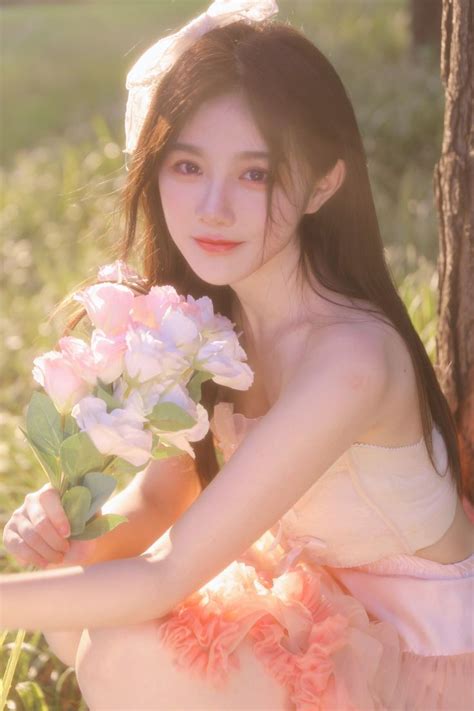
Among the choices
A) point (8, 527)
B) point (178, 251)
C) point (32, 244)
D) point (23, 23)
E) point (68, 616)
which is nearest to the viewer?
point (68, 616)

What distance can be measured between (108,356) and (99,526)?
0.33 m

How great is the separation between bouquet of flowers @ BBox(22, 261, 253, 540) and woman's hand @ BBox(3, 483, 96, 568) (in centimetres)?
2

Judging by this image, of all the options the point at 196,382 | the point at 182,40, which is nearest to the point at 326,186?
the point at 182,40

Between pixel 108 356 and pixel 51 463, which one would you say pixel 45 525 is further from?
pixel 108 356

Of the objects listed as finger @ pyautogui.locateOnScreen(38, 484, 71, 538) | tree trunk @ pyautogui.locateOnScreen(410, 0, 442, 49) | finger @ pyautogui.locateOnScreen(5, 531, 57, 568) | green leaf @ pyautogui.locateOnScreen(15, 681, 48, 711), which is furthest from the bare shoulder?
tree trunk @ pyautogui.locateOnScreen(410, 0, 442, 49)

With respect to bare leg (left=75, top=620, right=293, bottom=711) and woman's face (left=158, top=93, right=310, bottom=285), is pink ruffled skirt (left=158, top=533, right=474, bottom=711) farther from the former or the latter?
woman's face (left=158, top=93, right=310, bottom=285)

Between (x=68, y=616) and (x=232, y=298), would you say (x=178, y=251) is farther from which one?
(x=68, y=616)

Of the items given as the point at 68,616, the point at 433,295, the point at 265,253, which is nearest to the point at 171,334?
the point at 265,253

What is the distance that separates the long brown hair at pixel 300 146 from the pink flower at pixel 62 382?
1.55 feet

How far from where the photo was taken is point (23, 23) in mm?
11664

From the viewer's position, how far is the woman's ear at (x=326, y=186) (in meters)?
2.12

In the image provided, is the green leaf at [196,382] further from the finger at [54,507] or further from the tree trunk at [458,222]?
the tree trunk at [458,222]

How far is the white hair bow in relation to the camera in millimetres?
2096

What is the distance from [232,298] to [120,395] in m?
0.64
